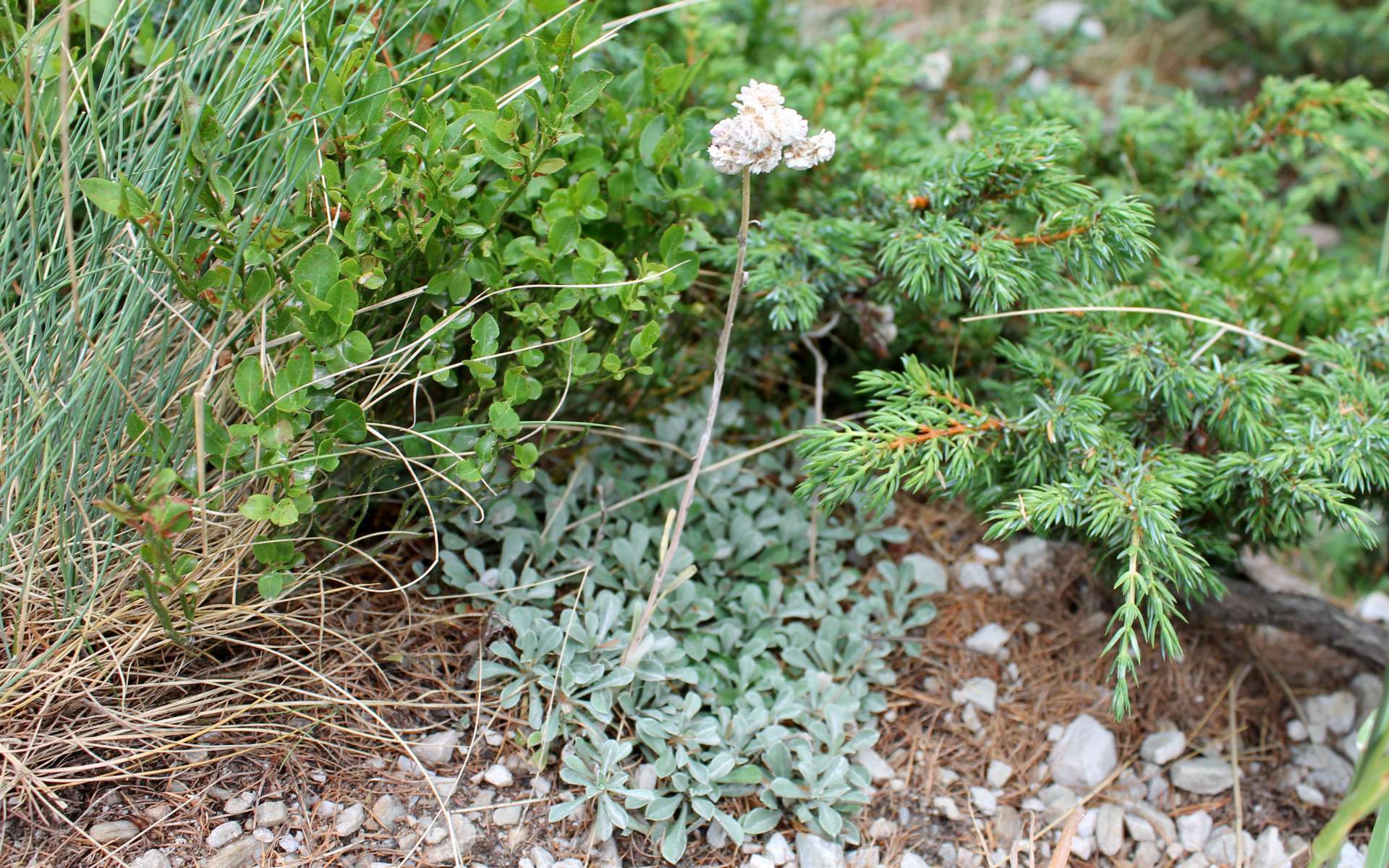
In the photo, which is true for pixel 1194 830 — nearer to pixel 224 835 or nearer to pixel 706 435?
pixel 706 435

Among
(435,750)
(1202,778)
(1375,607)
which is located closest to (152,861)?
(435,750)

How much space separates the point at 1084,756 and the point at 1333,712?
557 millimetres

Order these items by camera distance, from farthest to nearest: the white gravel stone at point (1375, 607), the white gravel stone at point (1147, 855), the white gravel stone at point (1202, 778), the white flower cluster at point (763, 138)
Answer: the white gravel stone at point (1375, 607) < the white gravel stone at point (1202, 778) < the white gravel stone at point (1147, 855) < the white flower cluster at point (763, 138)

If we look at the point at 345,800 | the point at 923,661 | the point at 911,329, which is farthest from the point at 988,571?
the point at 345,800

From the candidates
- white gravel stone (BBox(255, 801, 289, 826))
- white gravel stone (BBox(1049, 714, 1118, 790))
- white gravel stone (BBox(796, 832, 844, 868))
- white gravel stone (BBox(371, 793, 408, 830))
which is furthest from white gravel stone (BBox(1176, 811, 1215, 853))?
white gravel stone (BBox(255, 801, 289, 826))

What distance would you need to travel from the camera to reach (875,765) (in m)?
1.66

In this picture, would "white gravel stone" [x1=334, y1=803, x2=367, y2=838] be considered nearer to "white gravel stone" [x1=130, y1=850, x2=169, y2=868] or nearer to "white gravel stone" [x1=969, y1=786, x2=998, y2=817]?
Answer: "white gravel stone" [x1=130, y1=850, x2=169, y2=868]

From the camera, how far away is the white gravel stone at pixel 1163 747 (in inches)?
69.7

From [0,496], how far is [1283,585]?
234 centimetres

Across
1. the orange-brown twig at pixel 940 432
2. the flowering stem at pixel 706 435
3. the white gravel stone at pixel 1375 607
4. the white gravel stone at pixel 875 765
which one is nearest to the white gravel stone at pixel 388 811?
the flowering stem at pixel 706 435

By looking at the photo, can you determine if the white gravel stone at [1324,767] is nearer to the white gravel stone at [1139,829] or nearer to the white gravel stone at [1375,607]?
the white gravel stone at [1139,829]

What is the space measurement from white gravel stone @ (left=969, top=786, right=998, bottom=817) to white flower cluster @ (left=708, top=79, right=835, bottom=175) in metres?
1.06

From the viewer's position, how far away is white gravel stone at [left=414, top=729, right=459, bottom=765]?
1.50 metres

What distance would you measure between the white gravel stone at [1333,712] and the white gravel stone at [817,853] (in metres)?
1.00
